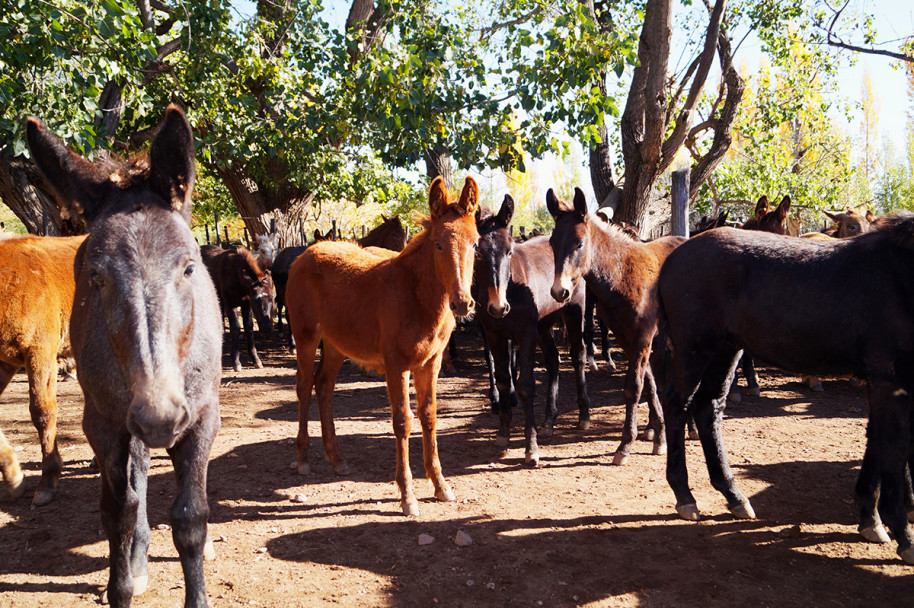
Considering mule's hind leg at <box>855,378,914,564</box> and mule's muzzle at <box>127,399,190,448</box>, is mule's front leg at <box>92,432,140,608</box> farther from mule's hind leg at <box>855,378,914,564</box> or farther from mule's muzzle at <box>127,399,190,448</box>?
mule's hind leg at <box>855,378,914,564</box>

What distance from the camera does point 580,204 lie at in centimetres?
570

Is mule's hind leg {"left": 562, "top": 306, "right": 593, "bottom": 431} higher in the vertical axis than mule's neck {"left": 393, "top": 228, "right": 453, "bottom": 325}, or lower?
lower

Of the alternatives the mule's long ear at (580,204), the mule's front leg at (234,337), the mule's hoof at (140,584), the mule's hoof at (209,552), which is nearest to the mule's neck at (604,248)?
the mule's long ear at (580,204)

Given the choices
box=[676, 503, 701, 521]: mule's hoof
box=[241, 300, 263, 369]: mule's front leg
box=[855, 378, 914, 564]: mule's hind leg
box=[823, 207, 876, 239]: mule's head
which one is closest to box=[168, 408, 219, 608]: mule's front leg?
box=[676, 503, 701, 521]: mule's hoof

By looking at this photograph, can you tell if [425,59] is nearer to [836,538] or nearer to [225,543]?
[225,543]

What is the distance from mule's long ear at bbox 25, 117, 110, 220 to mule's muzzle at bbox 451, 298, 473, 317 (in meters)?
2.28

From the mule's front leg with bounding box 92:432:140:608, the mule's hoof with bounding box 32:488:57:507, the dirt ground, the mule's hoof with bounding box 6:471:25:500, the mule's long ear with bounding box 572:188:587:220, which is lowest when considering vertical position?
the dirt ground

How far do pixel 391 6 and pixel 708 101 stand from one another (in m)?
13.0

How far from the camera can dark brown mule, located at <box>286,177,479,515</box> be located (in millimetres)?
4383

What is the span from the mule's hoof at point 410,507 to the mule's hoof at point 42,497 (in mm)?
2839

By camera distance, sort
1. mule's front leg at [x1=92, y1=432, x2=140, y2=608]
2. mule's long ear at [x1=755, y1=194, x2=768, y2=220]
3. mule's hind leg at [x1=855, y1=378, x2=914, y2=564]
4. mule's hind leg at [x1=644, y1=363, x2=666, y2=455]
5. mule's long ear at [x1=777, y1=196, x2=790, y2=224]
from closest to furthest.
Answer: mule's front leg at [x1=92, y1=432, x2=140, y2=608] → mule's hind leg at [x1=855, y1=378, x2=914, y2=564] → mule's hind leg at [x1=644, y1=363, x2=666, y2=455] → mule's long ear at [x1=777, y1=196, x2=790, y2=224] → mule's long ear at [x1=755, y1=194, x2=768, y2=220]

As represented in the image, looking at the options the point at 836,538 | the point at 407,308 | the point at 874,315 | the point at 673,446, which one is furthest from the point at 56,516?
the point at 874,315

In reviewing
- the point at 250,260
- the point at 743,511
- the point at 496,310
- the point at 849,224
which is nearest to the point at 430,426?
the point at 496,310

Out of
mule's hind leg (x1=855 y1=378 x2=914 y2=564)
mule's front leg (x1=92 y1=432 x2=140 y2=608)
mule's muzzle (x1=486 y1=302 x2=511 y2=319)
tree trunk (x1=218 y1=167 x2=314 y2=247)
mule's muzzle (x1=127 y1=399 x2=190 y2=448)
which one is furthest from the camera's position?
tree trunk (x1=218 y1=167 x2=314 y2=247)
